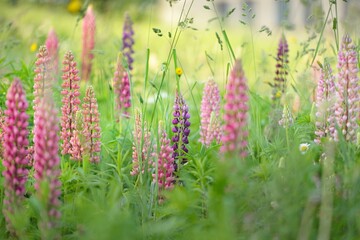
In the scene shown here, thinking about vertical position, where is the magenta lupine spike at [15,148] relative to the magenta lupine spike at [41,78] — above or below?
below

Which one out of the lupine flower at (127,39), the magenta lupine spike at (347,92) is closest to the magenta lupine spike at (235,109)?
the magenta lupine spike at (347,92)

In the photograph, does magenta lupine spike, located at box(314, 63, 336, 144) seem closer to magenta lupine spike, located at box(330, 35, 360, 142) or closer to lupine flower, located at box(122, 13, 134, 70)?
magenta lupine spike, located at box(330, 35, 360, 142)

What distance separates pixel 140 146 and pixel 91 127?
316 mm

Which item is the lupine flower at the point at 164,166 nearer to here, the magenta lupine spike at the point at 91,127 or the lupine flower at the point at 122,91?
the magenta lupine spike at the point at 91,127

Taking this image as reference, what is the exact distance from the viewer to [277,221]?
252 cm

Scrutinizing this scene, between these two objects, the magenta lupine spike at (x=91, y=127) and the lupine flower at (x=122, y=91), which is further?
the lupine flower at (x=122, y=91)

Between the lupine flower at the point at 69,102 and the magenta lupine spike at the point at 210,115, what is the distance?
Answer: 809mm

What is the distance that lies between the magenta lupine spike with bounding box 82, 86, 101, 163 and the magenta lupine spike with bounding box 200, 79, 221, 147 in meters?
0.68

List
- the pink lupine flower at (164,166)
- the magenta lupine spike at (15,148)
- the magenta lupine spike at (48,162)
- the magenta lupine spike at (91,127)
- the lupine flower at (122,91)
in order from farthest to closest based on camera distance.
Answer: the lupine flower at (122,91) → the magenta lupine spike at (91,127) → the pink lupine flower at (164,166) → the magenta lupine spike at (15,148) → the magenta lupine spike at (48,162)

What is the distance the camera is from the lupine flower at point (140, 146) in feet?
10.6

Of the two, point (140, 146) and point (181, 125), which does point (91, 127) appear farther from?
point (181, 125)

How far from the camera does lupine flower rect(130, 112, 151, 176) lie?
3221 mm

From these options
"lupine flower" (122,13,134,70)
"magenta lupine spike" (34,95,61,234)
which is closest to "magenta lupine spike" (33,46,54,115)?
"magenta lupine spike" (34,95,61,234)

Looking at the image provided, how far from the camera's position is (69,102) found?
3400 mm
